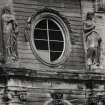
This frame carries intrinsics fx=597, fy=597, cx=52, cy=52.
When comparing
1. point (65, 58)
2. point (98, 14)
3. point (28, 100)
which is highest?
point (98, 14)

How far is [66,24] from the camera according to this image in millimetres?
25203

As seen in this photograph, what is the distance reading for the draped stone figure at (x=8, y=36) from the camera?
919 inches

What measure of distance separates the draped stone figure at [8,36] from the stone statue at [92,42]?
134 inches

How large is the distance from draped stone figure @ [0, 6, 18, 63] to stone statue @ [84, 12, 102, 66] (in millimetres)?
3400

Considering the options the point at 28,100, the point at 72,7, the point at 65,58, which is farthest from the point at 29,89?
the point at 72,7

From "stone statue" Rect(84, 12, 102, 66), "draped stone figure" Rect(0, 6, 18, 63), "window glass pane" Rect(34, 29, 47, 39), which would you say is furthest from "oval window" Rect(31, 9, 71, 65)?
"draped stone figure" Rect(0, 6, 18, 63)

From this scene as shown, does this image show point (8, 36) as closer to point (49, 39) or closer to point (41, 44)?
point (41, 44)

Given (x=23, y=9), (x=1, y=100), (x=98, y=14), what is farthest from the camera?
(x=98, y=14)

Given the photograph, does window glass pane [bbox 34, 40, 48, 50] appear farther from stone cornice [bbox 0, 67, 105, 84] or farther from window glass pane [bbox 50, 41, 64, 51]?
stone cornice [bbox 0, 67, 105, 84]

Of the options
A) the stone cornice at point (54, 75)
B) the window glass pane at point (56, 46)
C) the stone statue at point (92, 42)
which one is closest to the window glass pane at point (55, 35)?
the window glass pane at point (56, 46)

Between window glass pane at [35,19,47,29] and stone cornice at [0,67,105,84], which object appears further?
window glass pane at [35,19,47,29]

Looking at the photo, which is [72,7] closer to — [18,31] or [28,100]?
[18,31]

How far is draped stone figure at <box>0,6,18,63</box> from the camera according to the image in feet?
76.6

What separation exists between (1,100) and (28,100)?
1.18 m
